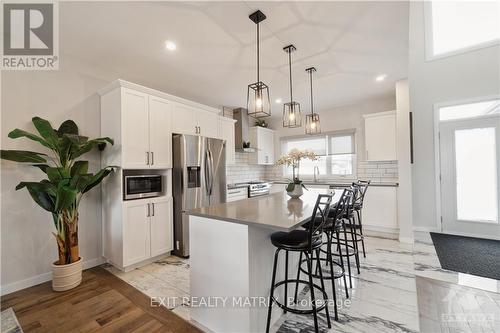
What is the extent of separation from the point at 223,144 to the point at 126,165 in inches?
64.1

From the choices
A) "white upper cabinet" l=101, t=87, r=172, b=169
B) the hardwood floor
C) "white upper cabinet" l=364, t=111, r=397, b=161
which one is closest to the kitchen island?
the hardwood floor

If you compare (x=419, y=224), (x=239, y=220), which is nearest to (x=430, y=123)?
(x=419, y=224)

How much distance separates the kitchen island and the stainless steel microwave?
4.80 feet

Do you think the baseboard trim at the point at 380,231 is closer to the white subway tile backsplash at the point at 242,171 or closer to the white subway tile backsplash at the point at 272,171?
the white subway tile backsplash at the point at 272,171

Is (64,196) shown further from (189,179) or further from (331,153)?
(331,153)

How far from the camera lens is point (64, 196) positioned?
225 centimetres

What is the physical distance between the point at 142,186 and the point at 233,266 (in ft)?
6.62

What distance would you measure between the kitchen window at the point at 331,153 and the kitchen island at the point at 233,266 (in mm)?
3875

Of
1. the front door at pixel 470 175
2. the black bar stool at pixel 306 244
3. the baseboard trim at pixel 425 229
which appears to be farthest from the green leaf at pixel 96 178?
the front door at pixel 470 175

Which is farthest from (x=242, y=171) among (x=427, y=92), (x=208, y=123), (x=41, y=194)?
(x=427, y=92)

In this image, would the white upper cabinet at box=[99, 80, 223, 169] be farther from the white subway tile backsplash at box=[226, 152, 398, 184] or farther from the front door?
the front door

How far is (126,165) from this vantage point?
278 centimetres

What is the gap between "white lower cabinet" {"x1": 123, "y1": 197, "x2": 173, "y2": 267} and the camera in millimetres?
2770

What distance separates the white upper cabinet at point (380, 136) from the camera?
421 cm
